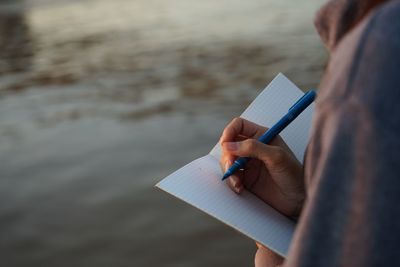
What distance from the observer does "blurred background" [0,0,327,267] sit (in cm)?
268

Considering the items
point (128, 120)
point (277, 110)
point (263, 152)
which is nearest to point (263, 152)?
point (263, 152)

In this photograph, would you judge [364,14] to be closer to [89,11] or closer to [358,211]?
[358,211]

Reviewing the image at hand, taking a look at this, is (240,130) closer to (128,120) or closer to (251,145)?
(251,145)

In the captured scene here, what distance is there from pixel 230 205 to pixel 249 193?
0.10m

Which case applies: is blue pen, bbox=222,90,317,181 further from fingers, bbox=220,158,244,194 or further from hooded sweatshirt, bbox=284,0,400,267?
hooded sweatshirt, bbox=284,0,400,267

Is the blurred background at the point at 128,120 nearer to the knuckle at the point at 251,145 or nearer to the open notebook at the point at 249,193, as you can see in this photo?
the open notebook at the point at 249,193

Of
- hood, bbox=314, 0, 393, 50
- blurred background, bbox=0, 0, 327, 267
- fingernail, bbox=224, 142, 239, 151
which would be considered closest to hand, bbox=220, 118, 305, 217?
fingernail, bbox=224, 142, 239, 151

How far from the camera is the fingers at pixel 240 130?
1084mm

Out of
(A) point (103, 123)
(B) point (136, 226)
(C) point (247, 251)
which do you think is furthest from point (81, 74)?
(C) point (247, 251)

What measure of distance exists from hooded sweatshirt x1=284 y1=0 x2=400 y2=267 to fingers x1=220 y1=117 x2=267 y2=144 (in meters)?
0.55

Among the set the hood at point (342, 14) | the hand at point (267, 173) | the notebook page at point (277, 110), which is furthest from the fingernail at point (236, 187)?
the hood at point (342, 14)

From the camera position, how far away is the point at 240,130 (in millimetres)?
1112

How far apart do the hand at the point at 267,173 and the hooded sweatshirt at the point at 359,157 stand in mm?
418

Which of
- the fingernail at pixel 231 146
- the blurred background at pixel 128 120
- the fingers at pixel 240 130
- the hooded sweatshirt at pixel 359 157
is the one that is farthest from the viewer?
the blurred background at pixel 128 120
